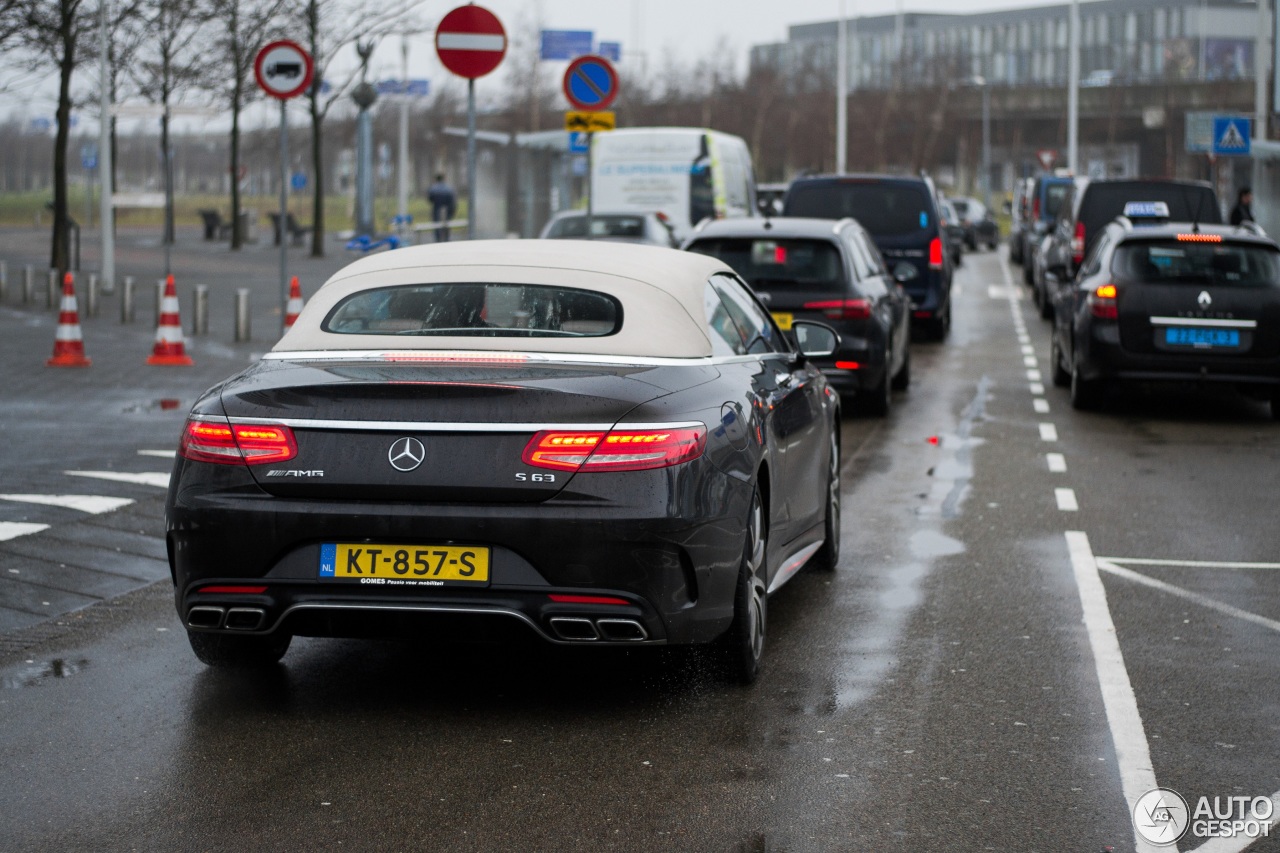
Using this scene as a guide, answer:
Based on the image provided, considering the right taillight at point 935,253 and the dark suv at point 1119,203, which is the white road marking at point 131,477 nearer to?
the right taillight at point 935,253

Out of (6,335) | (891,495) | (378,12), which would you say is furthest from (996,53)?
(891,495)

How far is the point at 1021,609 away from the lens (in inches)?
292

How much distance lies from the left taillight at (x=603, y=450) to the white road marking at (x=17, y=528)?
4.22m

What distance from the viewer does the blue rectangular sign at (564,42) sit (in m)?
68.4

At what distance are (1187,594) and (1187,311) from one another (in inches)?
272

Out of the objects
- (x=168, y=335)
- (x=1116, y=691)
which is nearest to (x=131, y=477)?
(x=1116, y=691)

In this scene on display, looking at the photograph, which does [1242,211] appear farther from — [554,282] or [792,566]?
[554,282]

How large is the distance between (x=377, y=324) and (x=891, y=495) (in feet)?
16.3

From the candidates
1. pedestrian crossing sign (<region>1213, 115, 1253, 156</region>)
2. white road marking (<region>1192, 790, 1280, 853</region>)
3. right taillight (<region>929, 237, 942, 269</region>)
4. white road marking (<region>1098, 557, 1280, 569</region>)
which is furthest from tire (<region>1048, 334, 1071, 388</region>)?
pedestrian crossing sign (<region>1213, 115, 1253, 156</region>)

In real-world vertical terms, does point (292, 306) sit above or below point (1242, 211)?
below

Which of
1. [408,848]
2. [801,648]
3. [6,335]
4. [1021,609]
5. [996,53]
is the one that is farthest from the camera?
[996,53]

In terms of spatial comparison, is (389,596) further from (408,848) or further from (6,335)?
(6,335)

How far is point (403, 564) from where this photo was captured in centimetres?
545

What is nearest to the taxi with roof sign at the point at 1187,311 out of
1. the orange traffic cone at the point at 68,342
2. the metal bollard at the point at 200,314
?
the orange traffic cone at the point at 68,342
